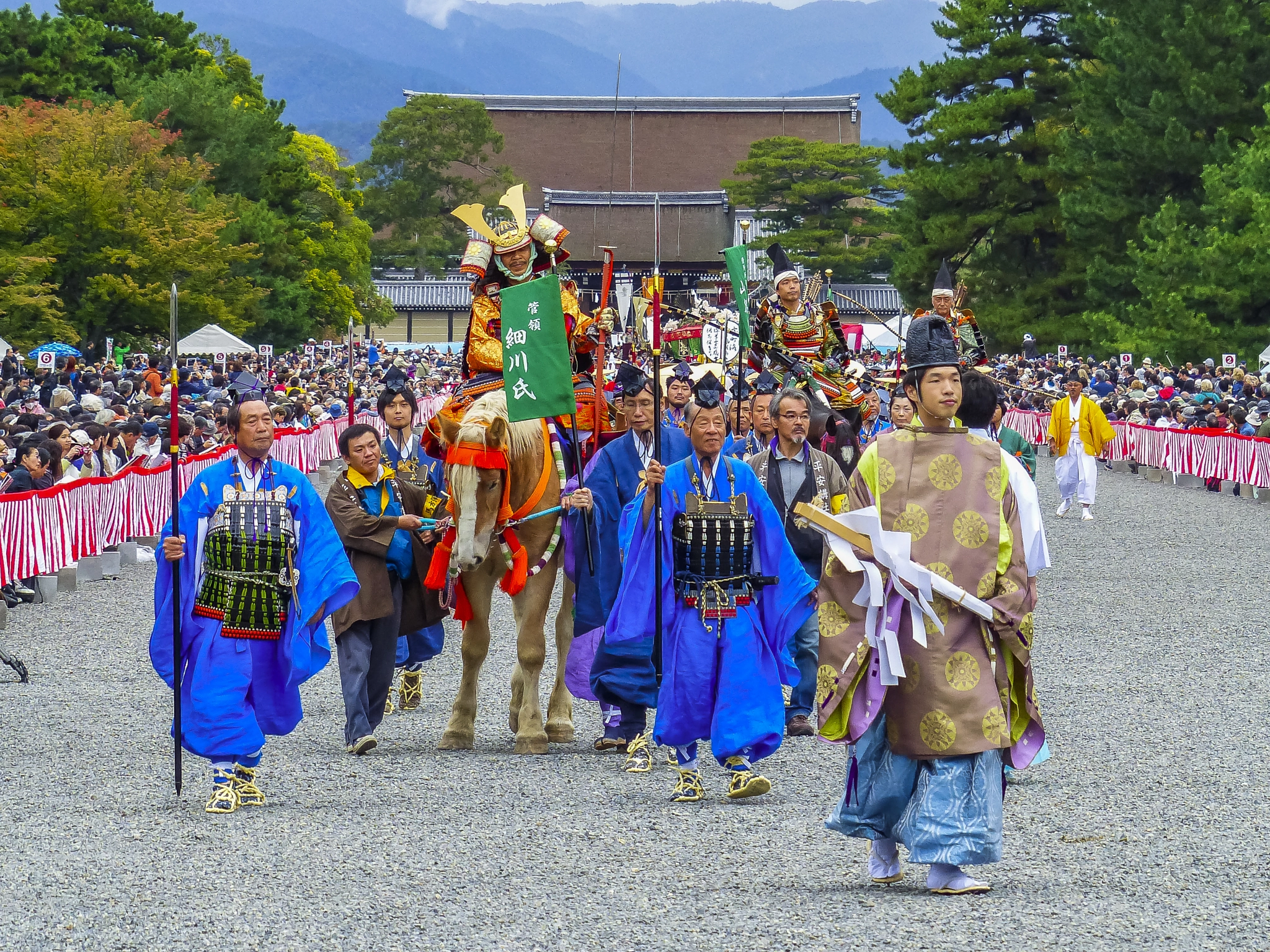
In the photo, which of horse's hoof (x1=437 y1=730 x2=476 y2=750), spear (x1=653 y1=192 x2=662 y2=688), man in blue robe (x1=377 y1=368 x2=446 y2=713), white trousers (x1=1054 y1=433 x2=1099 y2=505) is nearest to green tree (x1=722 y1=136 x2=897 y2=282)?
white trousers (x1=1054 y1=433 x2=1099 y2=505)

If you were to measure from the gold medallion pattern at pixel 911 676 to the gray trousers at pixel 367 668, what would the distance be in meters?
3.19

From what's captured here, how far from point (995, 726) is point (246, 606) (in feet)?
9.51

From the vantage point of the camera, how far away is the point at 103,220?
2831 cm

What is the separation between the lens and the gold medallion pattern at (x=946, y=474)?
195 inches

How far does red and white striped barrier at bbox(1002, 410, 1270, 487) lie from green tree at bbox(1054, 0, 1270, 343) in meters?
5.01

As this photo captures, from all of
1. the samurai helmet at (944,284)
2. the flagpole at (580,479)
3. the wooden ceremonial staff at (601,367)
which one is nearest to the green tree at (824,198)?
the samurai helmet at (944,284)

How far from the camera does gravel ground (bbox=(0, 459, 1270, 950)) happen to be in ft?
15.3

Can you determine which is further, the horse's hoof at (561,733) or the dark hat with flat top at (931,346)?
the horse's hoof at (561,733)

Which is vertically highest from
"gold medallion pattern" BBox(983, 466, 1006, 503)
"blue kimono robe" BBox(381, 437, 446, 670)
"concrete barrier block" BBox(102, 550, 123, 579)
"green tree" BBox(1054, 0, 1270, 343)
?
"green tree" BBox(1054, 0, 1270, 343)

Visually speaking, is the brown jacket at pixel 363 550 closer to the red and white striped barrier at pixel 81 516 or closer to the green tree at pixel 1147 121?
the red and white striped barrier at pixel 81 516

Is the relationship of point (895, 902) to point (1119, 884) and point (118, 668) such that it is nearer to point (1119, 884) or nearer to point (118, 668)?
point (1119, 884)

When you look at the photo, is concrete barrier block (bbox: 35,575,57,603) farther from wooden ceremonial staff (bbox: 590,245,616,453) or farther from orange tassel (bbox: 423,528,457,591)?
orange tassel (bbox: 423,528,457,591)

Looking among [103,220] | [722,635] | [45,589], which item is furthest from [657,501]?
→ [103,220]

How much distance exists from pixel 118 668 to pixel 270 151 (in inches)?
1216
